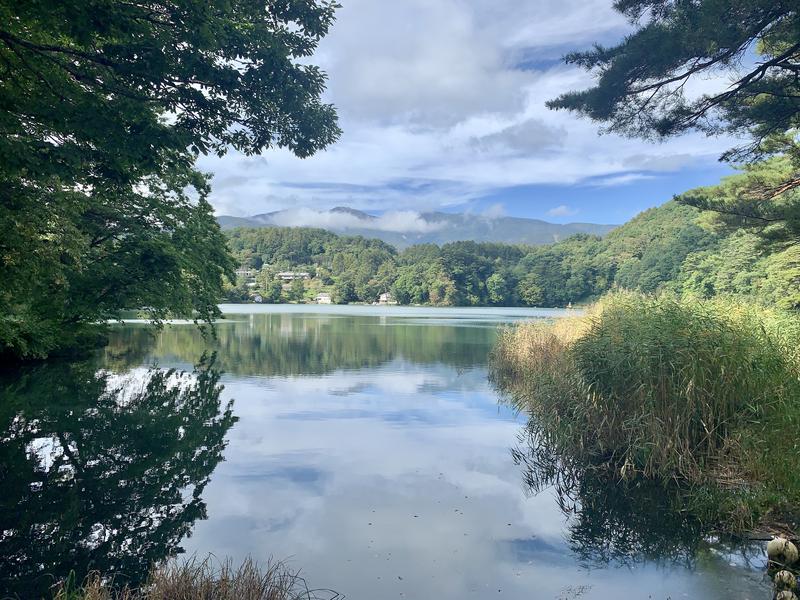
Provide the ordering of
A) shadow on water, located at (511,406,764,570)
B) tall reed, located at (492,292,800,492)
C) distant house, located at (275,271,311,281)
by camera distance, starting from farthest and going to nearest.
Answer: distant house, located at (275,271,311,281), tall reed, located at (492,292,800,492), shadow on water, located at (511,406,764,570)

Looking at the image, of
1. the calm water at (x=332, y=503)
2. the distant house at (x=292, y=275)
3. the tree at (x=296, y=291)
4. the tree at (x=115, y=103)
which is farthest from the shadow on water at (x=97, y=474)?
the distant house at (x=292, y=275)

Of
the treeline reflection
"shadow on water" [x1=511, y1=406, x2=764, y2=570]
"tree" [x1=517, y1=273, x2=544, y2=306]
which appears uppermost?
"tree" [x1=517, y1=273, x2=544, y2=306]

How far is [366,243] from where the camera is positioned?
125 meters

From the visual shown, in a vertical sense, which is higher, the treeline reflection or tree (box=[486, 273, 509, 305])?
tree (box=[486, 273, 509, 305])

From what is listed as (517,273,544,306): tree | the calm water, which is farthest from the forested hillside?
the calm water

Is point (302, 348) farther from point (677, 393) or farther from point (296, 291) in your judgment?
point (296, 291)

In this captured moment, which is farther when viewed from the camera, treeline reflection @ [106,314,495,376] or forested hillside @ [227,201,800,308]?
forested hillside @ [227,201,800,308]

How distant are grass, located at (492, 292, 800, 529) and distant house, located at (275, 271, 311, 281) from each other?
103055mm

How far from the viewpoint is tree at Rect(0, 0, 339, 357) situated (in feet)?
21.9

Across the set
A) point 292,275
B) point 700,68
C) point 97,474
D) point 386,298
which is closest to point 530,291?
point 386,298

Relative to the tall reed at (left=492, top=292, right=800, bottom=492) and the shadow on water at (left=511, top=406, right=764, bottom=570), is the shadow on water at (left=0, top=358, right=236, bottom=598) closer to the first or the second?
the shadow on water at (left=511, top=406, right=764, bottom=570)

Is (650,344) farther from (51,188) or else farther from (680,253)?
(680,253)

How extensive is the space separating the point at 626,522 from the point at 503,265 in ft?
303

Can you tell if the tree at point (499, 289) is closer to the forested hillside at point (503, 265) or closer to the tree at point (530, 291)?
the forested hillside at point (503, 265)
